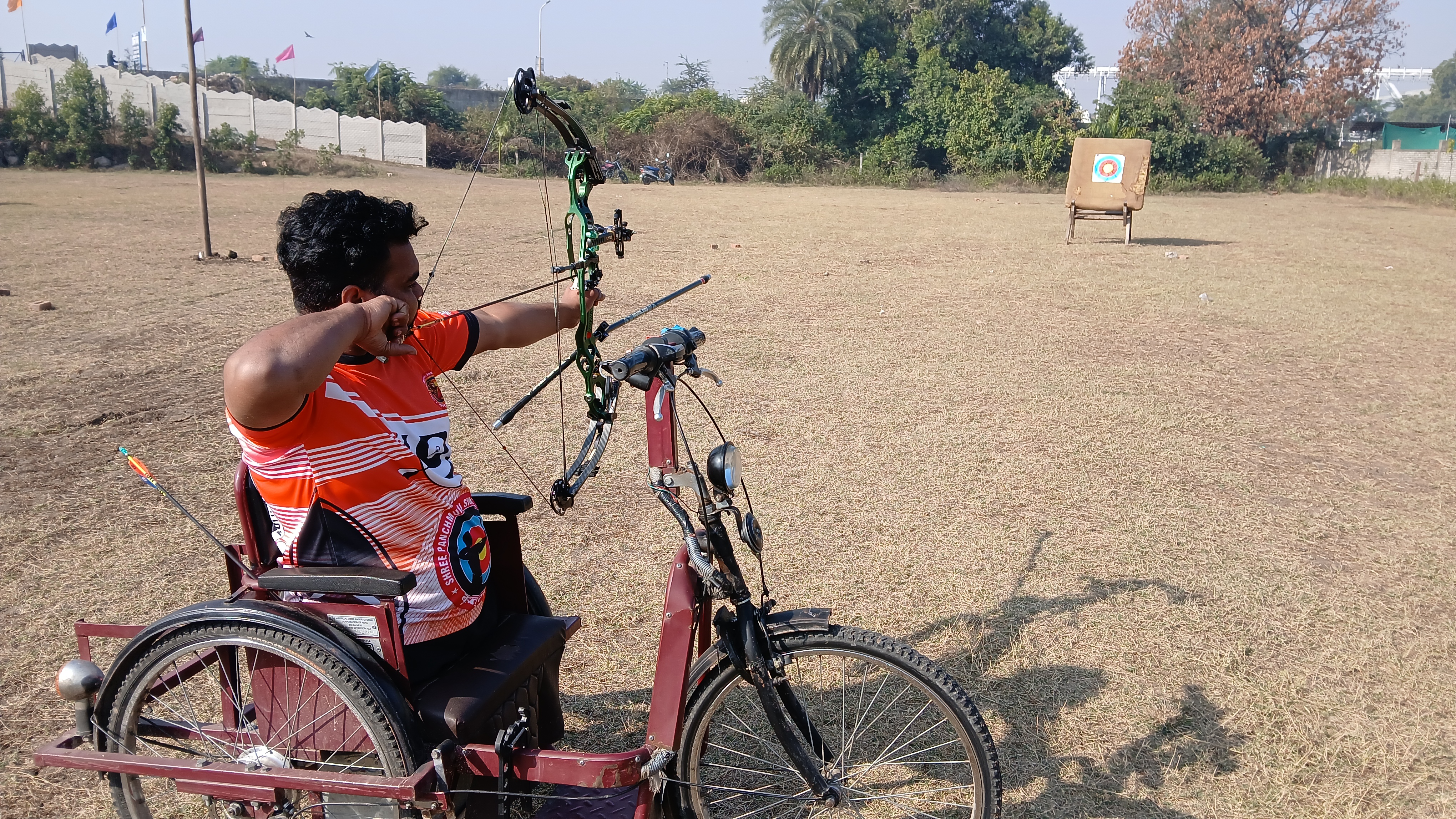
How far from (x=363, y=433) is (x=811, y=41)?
43.2 m

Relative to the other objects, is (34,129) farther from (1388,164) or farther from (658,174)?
(1388,164)

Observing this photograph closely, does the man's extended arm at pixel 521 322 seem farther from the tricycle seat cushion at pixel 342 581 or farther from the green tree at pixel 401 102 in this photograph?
the green tree at pixel 401 102

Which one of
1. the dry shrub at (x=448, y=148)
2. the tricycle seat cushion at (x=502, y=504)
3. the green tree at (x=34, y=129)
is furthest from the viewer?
the dry shrub at (x=448, y=148)

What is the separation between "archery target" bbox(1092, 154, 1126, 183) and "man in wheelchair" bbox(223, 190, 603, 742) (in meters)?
16.9

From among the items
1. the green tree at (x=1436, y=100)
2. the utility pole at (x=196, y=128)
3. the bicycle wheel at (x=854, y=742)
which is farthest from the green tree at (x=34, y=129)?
the green tree at (x=1436, y=100)

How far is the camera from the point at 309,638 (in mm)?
1942

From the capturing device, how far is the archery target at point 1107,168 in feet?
56.2

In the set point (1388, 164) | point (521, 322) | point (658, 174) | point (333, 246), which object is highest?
point (1388, 164)

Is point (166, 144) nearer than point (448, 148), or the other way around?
point (166, 144)

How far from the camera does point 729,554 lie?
6.91 ft

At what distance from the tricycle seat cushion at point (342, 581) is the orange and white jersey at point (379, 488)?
9cm

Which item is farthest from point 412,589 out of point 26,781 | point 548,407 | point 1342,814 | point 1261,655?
point 548,407

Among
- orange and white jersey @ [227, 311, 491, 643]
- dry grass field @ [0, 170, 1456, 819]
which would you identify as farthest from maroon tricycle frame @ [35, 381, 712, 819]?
dry grass field @ [0, 170, 1456, 819]

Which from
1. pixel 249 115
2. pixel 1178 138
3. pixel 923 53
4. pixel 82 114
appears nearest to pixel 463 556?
pixel 82 114
